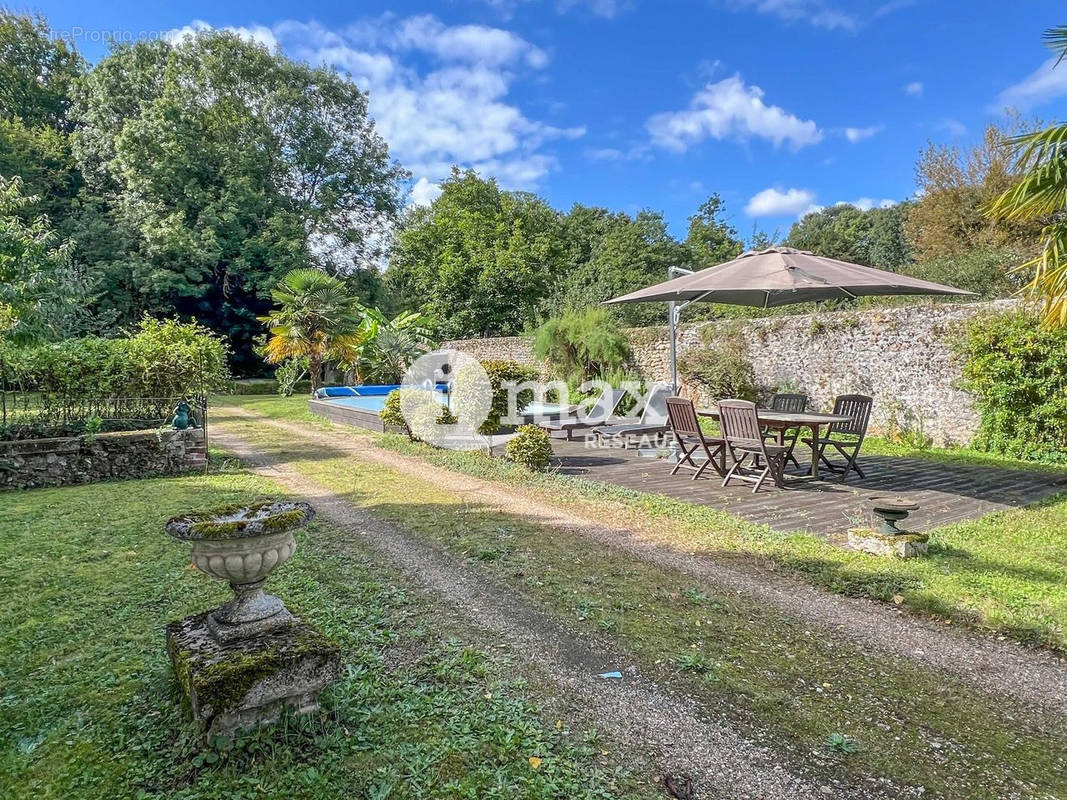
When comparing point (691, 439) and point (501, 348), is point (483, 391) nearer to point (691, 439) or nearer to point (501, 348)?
point (691, 439)

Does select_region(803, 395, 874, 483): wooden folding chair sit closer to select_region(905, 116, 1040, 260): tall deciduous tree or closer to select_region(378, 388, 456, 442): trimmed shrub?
select_region(378, 388, 456, 442): trimmed shrub

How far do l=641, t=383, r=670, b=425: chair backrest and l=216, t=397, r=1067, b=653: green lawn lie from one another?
4.40 meters

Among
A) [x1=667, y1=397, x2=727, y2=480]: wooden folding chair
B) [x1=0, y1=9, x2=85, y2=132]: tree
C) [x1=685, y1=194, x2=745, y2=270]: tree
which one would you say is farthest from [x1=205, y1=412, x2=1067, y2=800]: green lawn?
[x1=0, y1=9, x2=85, y2=132]: tree

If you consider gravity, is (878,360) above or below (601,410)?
above

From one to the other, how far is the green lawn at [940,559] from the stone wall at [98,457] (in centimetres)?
596

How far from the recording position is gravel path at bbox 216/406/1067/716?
2.90 m

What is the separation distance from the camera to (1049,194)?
5121 millimetres

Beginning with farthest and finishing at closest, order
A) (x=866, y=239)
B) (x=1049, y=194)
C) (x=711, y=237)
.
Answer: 1. (x=866, y=239)
2. (x=711, y=237)
3. (x=1049, y=194)

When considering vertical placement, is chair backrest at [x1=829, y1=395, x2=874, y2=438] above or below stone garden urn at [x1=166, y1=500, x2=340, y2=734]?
above

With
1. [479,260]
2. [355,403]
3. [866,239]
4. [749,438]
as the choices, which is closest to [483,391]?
[749,438]

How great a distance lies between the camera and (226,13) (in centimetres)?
→ 1020

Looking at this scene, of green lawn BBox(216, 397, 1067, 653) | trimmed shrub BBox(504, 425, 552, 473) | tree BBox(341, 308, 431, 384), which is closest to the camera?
green lawn BBox(216, 397, 1067, 653)

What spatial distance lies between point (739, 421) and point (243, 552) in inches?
236

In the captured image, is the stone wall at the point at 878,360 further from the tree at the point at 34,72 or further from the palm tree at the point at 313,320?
→ the tree at the point at 34,72
